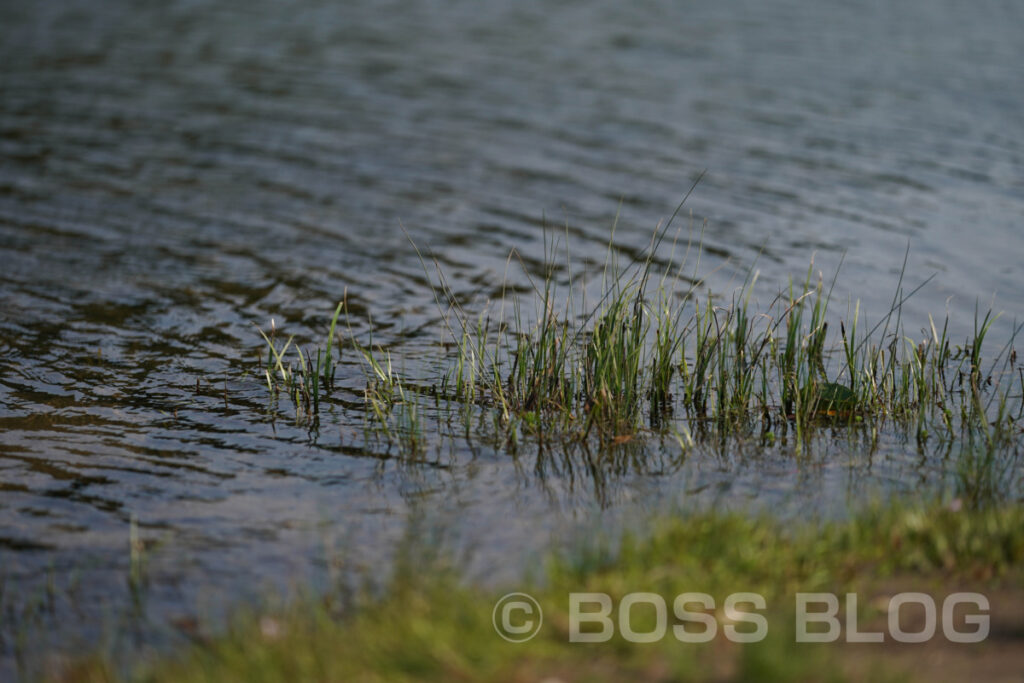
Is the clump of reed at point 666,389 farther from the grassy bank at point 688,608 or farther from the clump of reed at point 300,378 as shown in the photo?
the grassy bank at point 688,608

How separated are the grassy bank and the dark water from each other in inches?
22.1

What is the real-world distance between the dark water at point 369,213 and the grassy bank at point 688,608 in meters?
0.56

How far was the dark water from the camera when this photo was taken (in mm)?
5512

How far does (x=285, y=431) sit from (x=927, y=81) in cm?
1387

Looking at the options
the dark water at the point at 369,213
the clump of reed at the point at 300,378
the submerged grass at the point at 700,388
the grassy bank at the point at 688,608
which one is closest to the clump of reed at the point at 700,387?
the submerged grass at the point at 700,388

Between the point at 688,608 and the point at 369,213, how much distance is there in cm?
787

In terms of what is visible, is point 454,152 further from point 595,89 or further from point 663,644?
point 663,644

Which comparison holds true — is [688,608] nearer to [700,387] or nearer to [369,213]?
[700,387]

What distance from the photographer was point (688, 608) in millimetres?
4105

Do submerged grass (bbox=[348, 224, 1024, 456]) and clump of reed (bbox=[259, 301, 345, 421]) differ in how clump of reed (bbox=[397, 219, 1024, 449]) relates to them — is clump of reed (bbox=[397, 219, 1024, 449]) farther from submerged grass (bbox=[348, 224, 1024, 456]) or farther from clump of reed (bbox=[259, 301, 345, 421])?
clump of reed (bbox=[259, 301, 345, 421])

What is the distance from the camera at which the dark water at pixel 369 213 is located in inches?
217

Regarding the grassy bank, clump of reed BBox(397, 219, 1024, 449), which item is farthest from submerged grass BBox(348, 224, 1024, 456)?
the grassy bank

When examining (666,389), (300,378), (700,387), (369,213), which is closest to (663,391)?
(666,389)

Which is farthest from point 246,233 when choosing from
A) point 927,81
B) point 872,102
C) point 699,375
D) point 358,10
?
point 358,10
